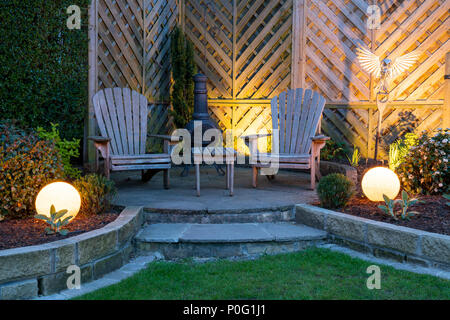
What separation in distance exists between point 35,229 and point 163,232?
827 millimetres

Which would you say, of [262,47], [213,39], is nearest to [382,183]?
[262,47]

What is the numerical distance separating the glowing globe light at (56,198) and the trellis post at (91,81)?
6.08 feet

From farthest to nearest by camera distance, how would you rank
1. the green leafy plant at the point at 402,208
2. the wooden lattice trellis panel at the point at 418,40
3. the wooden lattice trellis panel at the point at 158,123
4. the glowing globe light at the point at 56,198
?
1. the wooden lattice trellis panel at the point at 158,123
2. the wooden lattice trellis panel at the point at 418,40
3. the green leafy plant at the point at 402,208
4. the glowing globe light at the point at 56,198

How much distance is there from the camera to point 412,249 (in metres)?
2.81

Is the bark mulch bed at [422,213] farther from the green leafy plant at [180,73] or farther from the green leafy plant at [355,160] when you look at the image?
the green leafy plant at [180,73]

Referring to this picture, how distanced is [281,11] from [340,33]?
0.82 metres

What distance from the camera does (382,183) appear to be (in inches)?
139

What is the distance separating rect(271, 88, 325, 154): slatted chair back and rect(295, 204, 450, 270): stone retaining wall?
5.12 ft

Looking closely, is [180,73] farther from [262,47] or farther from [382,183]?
[382,183]

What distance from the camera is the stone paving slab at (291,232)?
3.20 metres

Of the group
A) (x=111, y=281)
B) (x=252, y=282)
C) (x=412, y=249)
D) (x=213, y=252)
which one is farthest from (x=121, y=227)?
(x=412, y=249)

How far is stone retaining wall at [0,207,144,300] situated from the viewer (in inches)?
91.5

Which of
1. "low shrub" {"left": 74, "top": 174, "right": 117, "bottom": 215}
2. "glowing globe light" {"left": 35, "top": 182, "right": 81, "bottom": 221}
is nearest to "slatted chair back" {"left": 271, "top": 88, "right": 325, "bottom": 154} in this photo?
"low shrub" {"left": 74, "top": 174, "right": 117, "bottom": 215}

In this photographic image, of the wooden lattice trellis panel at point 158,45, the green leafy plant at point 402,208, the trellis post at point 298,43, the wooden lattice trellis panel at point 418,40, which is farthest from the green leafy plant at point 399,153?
the wooden lattice trellis panel at point 158,45
